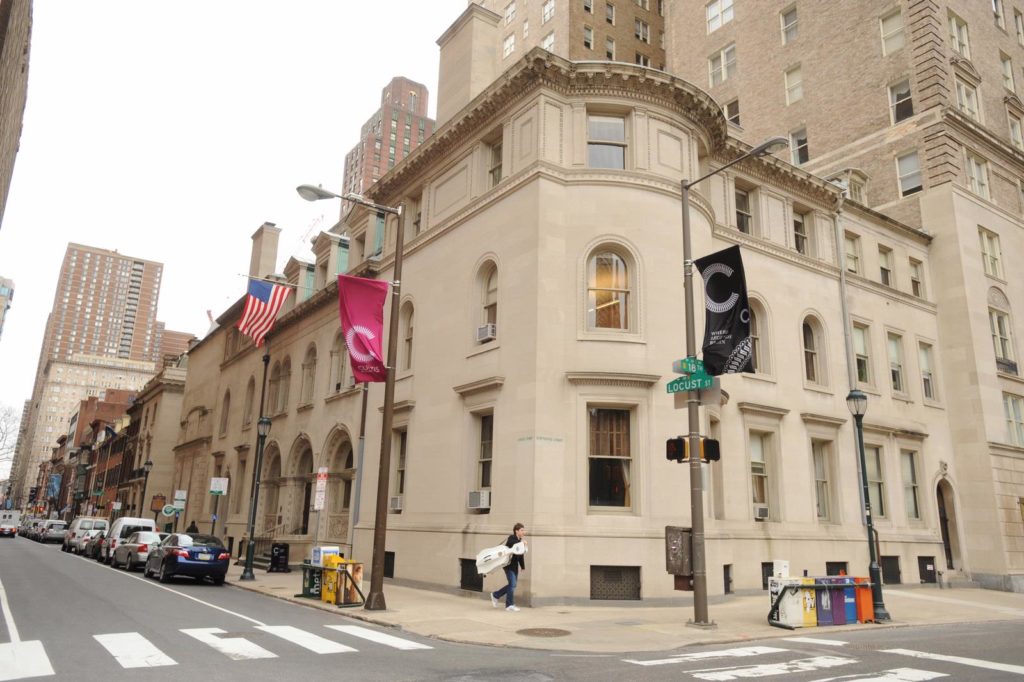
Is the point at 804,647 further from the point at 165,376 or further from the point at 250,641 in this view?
the point at 165,376

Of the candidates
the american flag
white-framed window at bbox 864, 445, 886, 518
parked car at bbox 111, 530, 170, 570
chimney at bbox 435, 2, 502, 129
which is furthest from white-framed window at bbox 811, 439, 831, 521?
the american flag

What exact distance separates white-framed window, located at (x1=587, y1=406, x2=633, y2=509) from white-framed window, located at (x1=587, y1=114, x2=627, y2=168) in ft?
24.1

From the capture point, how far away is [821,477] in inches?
992

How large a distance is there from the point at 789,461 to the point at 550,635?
13.8 m

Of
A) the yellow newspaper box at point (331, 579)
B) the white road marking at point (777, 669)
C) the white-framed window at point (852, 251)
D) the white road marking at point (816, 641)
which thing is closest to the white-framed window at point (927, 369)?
the white-framed window at point (852, 251)

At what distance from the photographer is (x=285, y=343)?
123ft

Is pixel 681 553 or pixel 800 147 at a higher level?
pixel 800 147

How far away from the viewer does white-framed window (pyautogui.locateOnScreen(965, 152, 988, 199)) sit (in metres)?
32.2

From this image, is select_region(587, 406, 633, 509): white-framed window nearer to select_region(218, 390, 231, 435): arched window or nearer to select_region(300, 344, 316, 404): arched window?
select_region(300, 344, 316, 404): arched window

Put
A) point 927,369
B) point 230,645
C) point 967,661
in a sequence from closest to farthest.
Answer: point 967,661, point 230,645, point 927,369

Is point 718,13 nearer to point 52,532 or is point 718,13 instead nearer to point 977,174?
point 977,174

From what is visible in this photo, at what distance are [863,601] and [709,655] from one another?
647cm

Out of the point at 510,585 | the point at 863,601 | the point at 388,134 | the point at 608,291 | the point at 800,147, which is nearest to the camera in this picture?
the point at 863,601

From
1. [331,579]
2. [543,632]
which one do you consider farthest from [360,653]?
[331,579]
